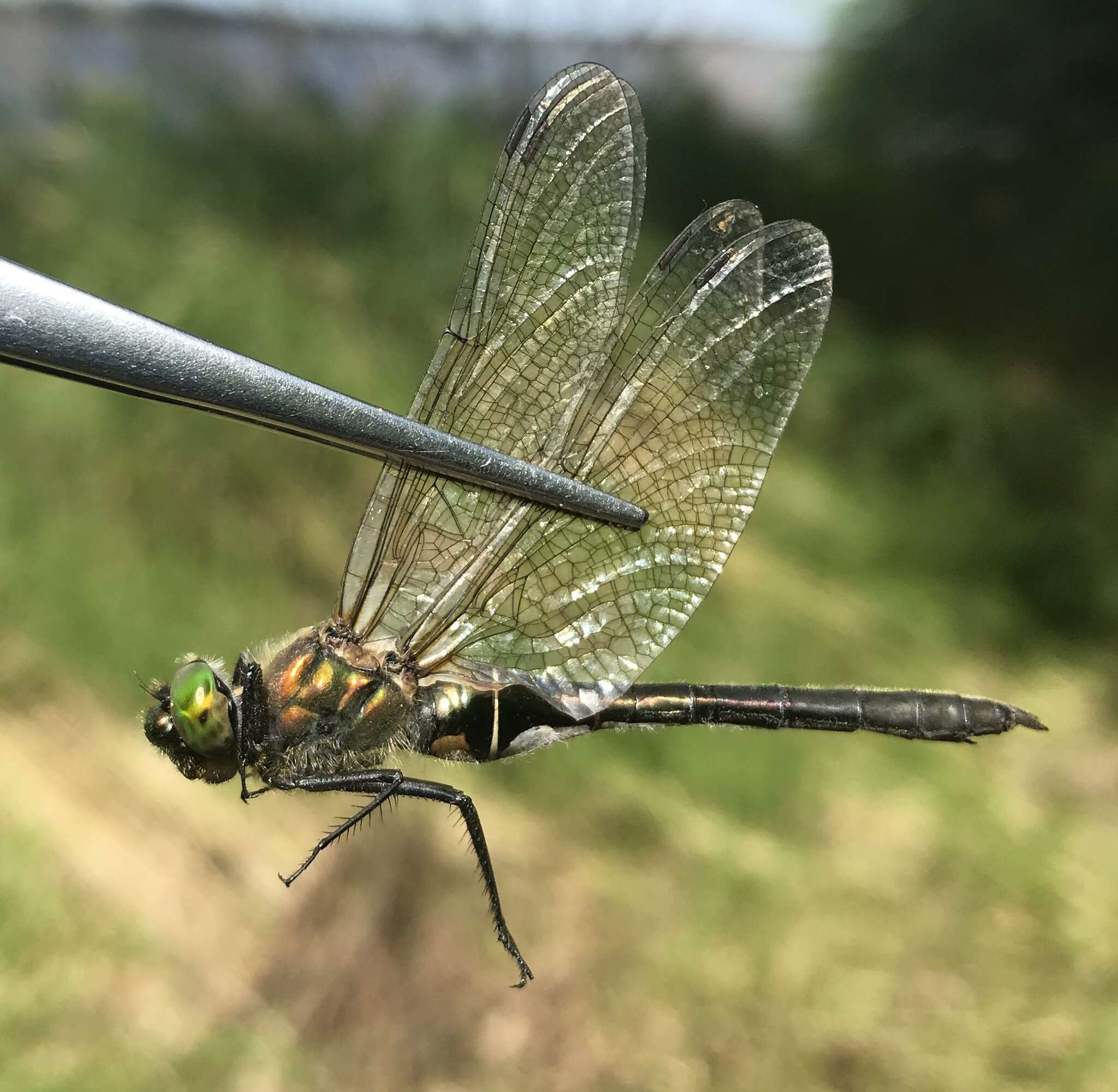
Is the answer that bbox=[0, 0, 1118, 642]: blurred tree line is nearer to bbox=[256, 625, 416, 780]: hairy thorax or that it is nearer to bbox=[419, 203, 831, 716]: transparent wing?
bbox=[419, 203, 831, 716]: transparent wing

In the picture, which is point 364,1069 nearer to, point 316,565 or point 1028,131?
point 316,565

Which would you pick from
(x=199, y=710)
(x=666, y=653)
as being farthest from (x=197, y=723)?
(x=666, y=653)

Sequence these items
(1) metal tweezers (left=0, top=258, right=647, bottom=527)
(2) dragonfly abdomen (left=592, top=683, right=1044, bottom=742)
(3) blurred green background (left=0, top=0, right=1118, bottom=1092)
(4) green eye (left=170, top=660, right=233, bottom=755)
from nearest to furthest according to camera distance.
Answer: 1. (1) metal tweezers (left=0, top=258, right=647, bottom=527)
2. (4) green eye (left=170, top=660, right=233, bottom=755)
3. (2) dragonfly abdomen (left=592, top=683, right=1044, bottom=742)
4. (3) blurred green background (left=0, top=0, right=1118, bottom=1092)

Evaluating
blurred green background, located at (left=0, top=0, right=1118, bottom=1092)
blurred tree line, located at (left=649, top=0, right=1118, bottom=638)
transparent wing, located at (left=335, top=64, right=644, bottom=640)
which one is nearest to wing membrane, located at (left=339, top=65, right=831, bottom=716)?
transparent wing, located at (left=335, top=64, right=644, bottom=640)

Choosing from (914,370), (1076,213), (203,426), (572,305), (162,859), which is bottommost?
(162,859)

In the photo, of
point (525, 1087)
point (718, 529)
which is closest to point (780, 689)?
point (718, 529)

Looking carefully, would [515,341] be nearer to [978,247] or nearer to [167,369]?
[167,369]

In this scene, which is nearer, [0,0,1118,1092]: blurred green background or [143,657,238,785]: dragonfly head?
[143,657,238,785]: dragonfly head

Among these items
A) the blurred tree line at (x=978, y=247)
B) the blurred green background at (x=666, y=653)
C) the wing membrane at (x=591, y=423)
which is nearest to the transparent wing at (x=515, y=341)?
the wing membrane at (x=591, y=423)
